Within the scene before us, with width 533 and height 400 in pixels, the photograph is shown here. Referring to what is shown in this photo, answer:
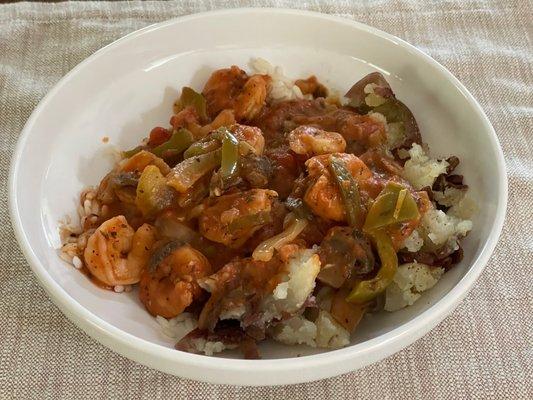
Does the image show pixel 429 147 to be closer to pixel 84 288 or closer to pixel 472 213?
pixel 472 213

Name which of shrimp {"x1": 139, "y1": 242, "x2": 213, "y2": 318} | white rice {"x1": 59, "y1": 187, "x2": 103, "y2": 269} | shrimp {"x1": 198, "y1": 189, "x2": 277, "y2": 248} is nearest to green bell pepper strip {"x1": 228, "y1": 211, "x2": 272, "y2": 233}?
shrimp {"x1": 198, "y1": 189, "x2": 277, "y2": 248}

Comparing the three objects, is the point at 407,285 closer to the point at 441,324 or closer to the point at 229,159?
the point at 441,324

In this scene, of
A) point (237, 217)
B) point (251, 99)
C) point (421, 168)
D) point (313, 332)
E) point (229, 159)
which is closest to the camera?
point (313, 332)

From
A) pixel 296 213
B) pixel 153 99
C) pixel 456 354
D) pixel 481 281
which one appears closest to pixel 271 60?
pixel 153 99

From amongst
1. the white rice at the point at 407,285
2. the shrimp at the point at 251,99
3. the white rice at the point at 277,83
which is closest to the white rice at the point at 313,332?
the white rice at the point at 407,285

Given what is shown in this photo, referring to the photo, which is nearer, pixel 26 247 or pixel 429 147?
pixel 26 247

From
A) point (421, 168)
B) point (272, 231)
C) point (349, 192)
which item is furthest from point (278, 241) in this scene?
point (421, 168)

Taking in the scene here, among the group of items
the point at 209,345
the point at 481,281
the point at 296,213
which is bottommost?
the point at 481,281
